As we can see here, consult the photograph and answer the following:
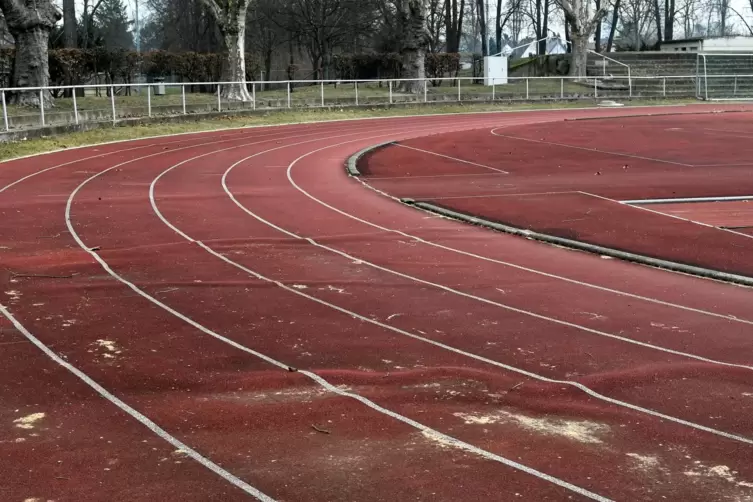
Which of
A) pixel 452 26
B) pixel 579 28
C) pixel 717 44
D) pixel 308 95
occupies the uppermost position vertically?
→ pixel 452 26

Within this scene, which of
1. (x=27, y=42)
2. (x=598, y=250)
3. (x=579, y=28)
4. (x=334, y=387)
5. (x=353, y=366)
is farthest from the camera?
(x=579, y=28)

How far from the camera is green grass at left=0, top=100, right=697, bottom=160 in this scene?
20.3 meters

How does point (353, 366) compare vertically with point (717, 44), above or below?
below

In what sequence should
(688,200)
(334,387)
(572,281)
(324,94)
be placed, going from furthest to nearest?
(324,94), (688,200), (572,281), (334,387)

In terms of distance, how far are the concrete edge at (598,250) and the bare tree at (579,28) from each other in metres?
33.5

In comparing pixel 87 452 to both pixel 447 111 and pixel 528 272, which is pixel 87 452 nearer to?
pixel 528 272

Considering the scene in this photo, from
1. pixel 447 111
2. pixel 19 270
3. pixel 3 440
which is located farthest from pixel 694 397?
pixel 447 111

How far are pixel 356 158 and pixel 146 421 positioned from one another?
1477 cm

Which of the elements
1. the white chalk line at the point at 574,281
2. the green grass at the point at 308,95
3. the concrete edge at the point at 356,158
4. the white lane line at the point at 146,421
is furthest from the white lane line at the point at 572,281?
the green grass at the point at 308,95

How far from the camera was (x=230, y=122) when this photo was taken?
28906 millimetres

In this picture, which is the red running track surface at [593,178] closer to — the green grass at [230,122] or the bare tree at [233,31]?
the green grass at [230,122]

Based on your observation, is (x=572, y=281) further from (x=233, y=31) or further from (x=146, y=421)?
(x=233, y=31)

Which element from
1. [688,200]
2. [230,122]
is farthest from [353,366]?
[230,122]

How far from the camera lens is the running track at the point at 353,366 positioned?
4742mm
